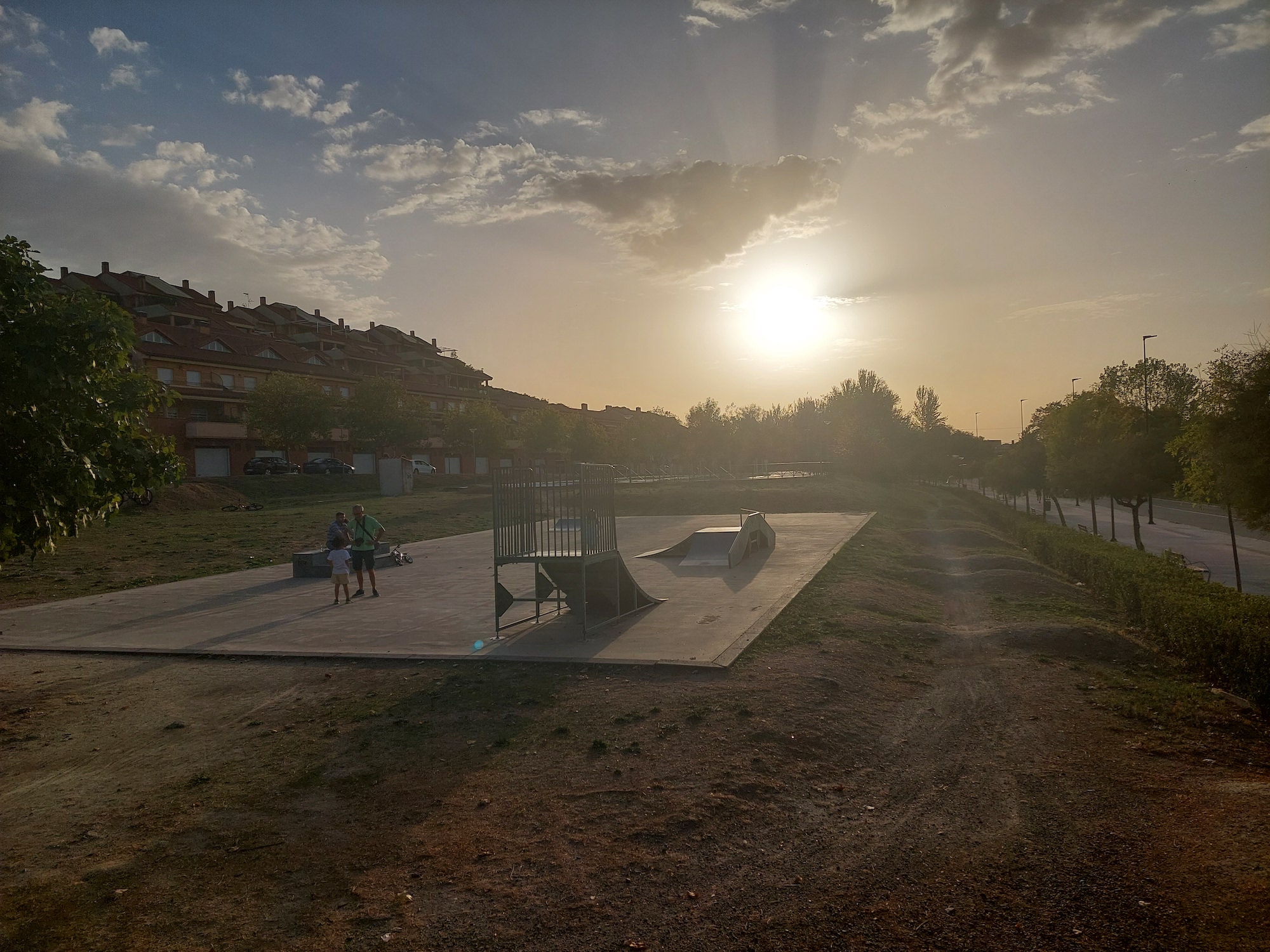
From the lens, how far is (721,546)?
55.9 ft

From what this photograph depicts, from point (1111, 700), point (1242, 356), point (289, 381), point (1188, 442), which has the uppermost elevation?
point (289, 381)

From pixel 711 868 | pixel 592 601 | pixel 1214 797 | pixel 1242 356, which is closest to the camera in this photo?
pixel 711 868

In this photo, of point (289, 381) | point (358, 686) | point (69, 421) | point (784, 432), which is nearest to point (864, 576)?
point (358, 686)

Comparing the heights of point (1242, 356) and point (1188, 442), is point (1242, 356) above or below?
above

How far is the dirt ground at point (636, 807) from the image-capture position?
3754 millimetres

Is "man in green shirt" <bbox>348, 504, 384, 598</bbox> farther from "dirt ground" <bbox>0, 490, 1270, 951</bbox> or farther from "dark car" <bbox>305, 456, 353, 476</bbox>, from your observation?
"dark car" <bbox>305, 456, 353, 476</bbox>

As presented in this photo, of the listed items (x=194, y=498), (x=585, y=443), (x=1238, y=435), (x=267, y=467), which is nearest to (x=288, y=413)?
(x=267, y=467)

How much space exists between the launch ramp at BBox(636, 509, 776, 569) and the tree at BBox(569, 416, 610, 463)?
51511 mm

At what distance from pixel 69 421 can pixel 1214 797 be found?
9121 mm

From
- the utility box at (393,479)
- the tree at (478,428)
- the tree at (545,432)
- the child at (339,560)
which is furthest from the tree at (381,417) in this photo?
the child at (339,560)

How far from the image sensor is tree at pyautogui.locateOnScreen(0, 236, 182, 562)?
6.62 metres

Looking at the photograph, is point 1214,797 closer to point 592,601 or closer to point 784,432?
point 592,601

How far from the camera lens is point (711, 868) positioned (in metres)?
4.23

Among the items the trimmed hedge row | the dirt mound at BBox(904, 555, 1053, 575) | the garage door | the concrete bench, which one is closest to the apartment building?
the garage door
